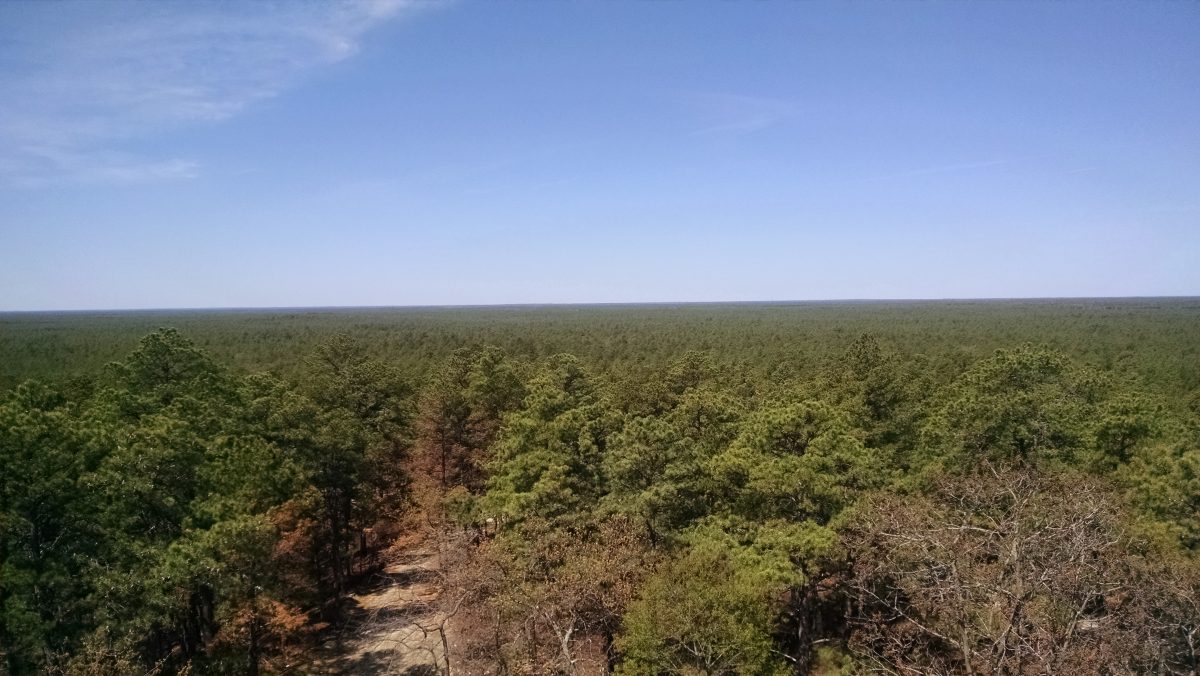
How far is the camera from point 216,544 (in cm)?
1755

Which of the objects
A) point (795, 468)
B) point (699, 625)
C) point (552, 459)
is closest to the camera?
point (699, 625)

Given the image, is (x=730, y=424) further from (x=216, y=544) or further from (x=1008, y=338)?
(x=1008, y=338)

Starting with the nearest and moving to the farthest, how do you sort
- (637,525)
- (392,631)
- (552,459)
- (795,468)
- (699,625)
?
1. (699,625)
2. (795,468)
3. (637,525)
4. (552,459)
5. (392,631)

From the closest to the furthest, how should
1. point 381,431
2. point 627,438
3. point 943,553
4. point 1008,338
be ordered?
point 943,553, point 627,438, point 381,431, point 1008,338

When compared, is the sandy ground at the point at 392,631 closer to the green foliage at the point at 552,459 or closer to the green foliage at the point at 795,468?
the green foliage at the point at 552,459

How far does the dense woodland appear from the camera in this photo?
50.1 feet

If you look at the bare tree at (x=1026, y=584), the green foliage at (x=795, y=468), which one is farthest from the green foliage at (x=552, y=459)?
the bare tree at (x=1026, y=584)

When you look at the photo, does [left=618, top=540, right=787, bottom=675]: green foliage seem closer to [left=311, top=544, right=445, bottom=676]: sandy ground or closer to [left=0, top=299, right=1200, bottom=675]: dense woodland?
[left=0, top=299, right=1200, bottom=675]: dense woodland

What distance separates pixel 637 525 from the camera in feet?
65.8

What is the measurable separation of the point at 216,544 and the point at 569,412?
11.9 metres

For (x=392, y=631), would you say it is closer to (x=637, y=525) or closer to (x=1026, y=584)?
(x=637, y=525)

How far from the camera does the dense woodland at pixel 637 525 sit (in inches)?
601

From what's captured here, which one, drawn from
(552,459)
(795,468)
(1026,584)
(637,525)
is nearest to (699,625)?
(637,525)

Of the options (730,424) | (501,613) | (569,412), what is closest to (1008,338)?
(730,424)
